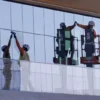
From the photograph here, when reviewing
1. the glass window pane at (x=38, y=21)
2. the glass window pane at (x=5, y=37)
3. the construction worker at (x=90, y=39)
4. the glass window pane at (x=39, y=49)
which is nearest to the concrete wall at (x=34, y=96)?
the construction worker at (x=90, y=39)

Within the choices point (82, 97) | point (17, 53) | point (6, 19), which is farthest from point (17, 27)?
point (82, 97)

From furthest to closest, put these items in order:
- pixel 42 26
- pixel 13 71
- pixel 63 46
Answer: pixel 42 26, pixel 63 46, pixel 13 71

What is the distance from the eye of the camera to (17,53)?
18547mm

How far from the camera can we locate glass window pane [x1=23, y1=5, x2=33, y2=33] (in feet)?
67.3

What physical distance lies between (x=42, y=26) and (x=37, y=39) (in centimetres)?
59

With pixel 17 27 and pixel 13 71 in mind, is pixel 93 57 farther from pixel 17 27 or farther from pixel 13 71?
pixel 13 71

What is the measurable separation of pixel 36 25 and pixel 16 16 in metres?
1.07

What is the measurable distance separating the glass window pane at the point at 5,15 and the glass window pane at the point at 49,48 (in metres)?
1.92

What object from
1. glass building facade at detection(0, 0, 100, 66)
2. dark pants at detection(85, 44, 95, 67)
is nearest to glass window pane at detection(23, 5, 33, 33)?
glass building facade at detection(0, 0, 100, 66)

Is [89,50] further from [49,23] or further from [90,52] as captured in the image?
[49,23]

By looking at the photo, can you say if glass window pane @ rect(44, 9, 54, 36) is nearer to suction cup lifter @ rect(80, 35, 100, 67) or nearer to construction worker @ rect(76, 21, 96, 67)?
suction cup lifter @ rect(80, 35, 100, 67)

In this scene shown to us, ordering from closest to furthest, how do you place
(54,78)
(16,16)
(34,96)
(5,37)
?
(34,96) < (54,78) < (5,37) < (16,16)

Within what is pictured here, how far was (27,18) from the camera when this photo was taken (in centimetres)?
2077

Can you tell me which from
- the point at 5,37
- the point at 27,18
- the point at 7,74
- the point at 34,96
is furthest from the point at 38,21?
the point at 7,74
